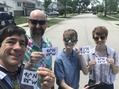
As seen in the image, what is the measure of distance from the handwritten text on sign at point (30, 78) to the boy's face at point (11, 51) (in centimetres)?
17

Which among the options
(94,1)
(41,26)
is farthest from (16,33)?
(94,1)

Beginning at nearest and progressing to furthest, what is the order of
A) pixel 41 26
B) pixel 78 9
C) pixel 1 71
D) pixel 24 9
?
pixel 1 71 → pixel 41 26 → pixel 24 9 → pixel 78 9

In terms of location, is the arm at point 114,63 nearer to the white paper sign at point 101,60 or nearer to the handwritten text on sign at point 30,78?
the white paper sign at point 101,60

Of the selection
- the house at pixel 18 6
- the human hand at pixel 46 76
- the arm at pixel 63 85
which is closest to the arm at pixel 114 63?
the arm at pixel 63 85

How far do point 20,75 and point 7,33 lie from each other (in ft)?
1.23

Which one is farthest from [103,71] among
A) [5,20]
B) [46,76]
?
[5,20]

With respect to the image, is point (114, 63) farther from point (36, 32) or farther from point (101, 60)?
point (36, 32)

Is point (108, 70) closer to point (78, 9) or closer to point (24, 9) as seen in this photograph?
point (24, 9)

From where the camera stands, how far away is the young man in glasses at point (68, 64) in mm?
4242

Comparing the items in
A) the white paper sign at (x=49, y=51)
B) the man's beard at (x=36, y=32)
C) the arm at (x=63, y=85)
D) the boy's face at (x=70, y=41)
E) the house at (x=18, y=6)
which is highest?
the man's beard at (x=36, y=32)

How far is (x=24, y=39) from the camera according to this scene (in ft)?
9.36

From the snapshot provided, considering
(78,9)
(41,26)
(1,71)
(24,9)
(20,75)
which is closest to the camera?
(1,71)

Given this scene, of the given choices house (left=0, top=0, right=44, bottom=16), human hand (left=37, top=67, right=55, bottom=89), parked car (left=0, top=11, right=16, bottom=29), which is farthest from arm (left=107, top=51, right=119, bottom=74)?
house (left=0, top=0, right=44, bottom=16)

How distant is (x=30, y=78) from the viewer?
2.89 meters
